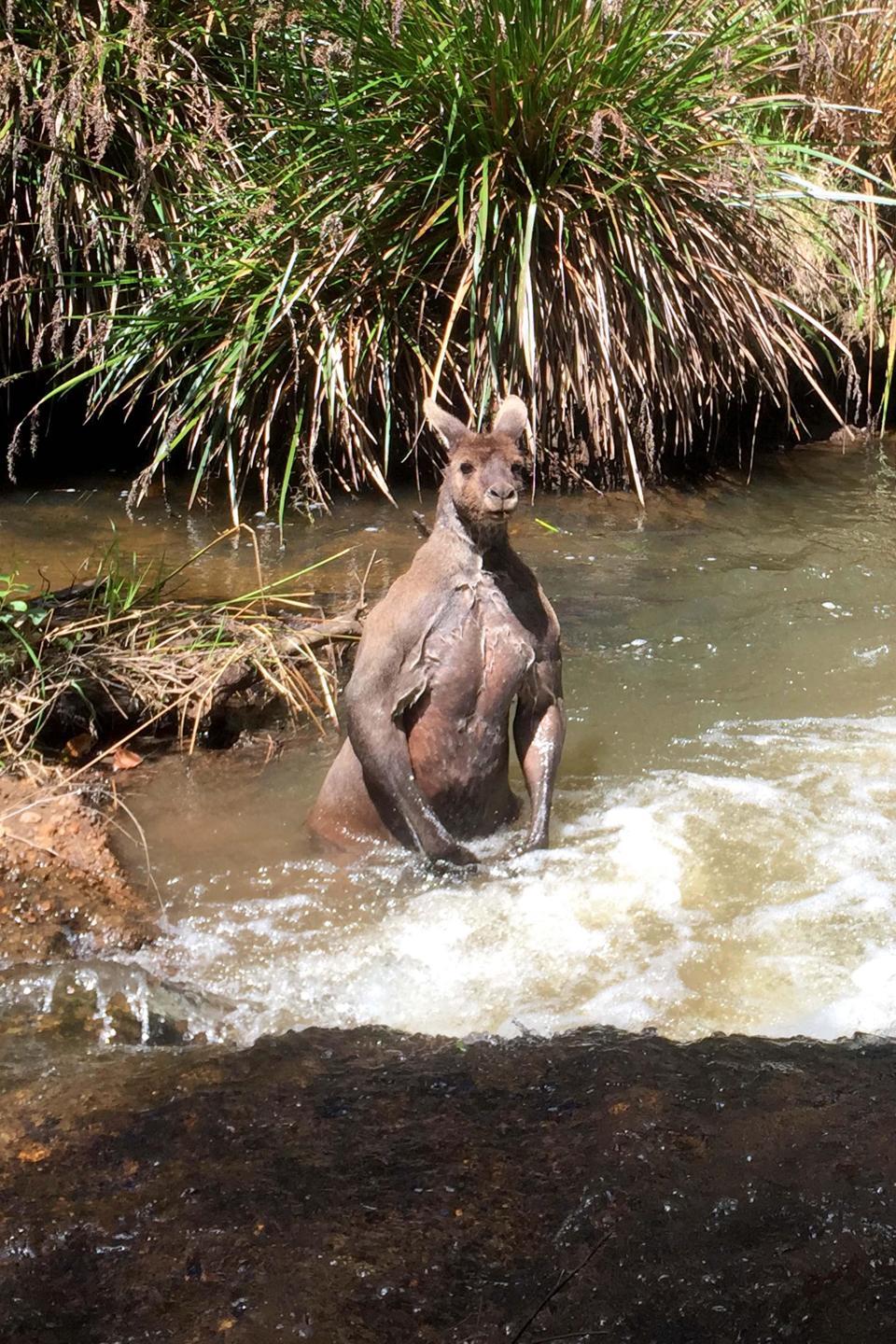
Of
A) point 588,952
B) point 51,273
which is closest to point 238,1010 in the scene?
point 588,952

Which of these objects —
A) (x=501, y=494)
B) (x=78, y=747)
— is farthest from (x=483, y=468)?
(x=78, y=747)

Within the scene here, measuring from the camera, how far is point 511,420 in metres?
4.59

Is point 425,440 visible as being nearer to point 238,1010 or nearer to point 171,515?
point 171,515

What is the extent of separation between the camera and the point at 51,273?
8445 millimetres

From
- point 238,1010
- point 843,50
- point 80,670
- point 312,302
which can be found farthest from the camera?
point 843,50

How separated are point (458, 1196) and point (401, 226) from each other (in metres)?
6.80

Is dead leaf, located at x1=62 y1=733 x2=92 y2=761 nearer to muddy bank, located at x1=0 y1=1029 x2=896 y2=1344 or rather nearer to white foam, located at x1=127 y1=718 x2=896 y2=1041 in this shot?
white foam, located at x1=127 y1=718 x2=896 y2=1041

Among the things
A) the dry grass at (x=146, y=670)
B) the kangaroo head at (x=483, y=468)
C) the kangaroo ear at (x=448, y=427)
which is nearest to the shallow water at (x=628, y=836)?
the dry grass at (x=146, y=670)

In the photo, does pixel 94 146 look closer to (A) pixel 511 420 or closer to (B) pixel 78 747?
(B) pixel 78 747

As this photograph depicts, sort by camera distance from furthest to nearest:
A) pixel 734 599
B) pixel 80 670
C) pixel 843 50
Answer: pixel 843 50 → pixel 734 599 → pixel 80 670

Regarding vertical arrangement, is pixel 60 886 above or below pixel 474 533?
below

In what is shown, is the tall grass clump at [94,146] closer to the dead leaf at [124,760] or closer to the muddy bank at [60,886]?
the dead leaf at [124,760]

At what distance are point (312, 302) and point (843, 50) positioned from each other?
4.76 metres

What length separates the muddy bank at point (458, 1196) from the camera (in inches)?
80.9
